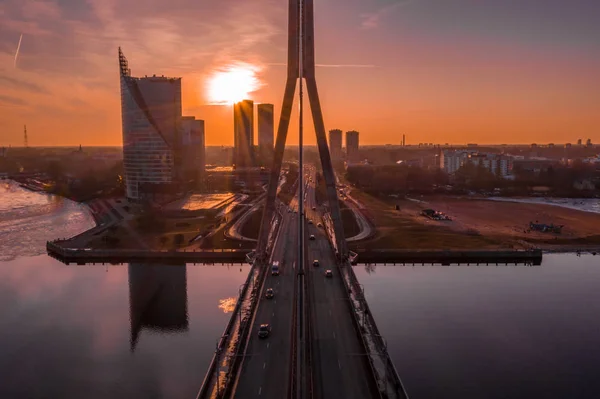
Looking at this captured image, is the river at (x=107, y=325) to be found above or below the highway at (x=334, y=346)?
below

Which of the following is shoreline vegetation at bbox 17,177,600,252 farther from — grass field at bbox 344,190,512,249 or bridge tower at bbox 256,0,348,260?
bridge tower at bbox 256,0,348,260

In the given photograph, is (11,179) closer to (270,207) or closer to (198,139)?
(198,139)

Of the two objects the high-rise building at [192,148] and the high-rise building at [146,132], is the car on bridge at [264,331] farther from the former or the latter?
the high-rise building at [192,148]

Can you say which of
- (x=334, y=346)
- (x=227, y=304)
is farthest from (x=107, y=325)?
(x=334, y=346)

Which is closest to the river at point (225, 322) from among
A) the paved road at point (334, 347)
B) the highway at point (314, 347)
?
the paved road at point (334, 347)

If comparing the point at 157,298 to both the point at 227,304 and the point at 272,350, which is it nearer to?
the point at 227,304

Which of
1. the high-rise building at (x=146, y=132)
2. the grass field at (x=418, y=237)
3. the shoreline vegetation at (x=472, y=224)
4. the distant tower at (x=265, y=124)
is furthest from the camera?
the distant tower at (x=265, y=124)
